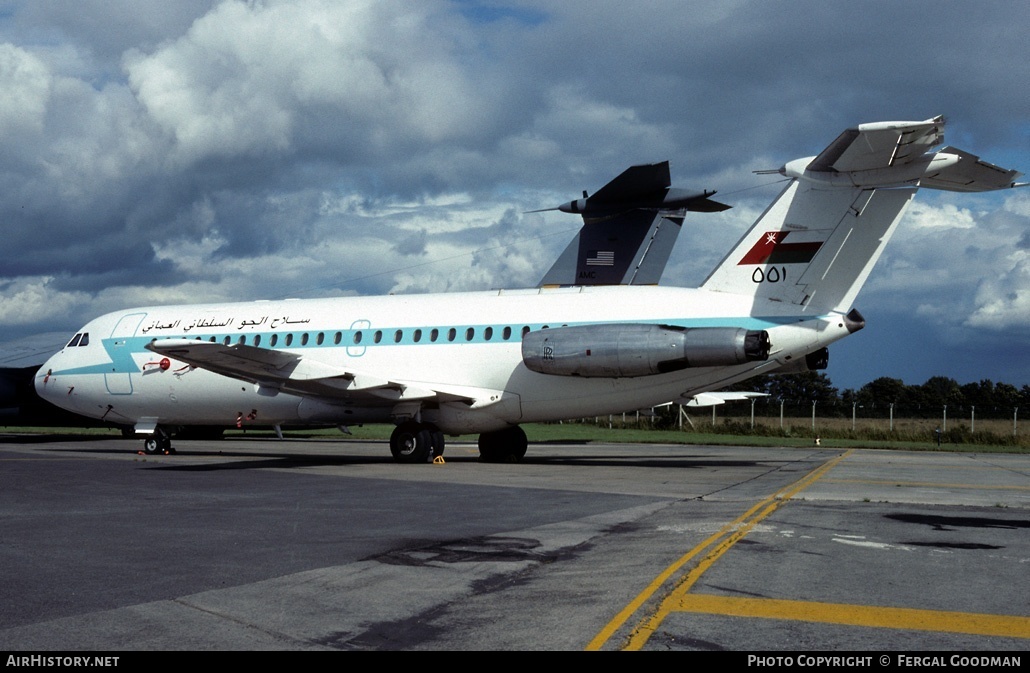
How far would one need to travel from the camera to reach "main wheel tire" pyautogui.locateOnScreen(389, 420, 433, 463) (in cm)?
2258

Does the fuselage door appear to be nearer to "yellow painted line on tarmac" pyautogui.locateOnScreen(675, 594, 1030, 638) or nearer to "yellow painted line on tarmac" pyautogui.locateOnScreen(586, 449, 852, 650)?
"yellow painted line on tarmac" pyautogui.locateOnScreen(586, 449, 852, 650)

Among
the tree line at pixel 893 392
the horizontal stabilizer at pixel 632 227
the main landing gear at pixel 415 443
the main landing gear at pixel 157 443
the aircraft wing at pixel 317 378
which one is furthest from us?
the tree line at pixel 893 392

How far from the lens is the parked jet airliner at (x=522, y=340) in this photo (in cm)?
1870

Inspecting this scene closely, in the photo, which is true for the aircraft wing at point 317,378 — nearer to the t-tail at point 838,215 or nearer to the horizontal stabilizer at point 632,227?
the t-tail at point 838,215

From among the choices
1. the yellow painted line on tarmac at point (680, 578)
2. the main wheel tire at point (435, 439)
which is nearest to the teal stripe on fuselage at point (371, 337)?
the main wheel tire at point (435, 439)

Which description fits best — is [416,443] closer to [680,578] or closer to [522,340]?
[522,340]

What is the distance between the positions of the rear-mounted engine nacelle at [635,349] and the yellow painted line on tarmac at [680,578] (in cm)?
555

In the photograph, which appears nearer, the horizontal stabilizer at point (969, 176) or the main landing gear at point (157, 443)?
the horizontal stabilizer at point (969, 176)

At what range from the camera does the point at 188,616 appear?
20.8 feet

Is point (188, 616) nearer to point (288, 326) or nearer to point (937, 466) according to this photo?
point (288, 326)

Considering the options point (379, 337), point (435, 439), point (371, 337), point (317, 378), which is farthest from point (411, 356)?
point (317, 378)

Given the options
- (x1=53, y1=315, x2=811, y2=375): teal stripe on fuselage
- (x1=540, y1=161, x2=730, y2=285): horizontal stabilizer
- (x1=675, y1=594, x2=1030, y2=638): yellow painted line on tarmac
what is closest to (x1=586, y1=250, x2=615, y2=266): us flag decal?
(x1=540, y1=161, x2=730, y2=285): horizontal stabilizer

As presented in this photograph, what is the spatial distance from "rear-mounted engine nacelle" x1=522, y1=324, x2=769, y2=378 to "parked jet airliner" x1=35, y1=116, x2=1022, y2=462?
1.3 inches
